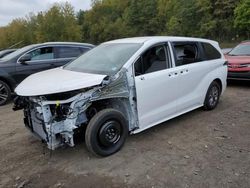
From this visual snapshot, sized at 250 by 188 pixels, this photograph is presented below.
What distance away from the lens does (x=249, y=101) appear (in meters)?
7.00

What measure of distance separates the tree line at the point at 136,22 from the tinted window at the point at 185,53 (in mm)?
38210

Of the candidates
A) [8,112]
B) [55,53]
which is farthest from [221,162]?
[55,53]

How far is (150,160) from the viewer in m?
3.97

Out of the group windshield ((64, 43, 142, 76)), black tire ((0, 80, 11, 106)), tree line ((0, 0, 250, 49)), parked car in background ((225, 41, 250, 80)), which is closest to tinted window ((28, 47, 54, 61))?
black tire ((0, 80, 11, 106))

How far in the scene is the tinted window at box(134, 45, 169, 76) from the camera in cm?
442

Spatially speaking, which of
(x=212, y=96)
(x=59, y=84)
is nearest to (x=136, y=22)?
(x=212, y=96)

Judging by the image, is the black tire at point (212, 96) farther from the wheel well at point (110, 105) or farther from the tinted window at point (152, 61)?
the wheel well at point (110, 105)

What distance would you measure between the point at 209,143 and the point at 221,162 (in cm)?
65

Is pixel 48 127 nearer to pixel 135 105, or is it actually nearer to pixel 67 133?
pixel 67 133

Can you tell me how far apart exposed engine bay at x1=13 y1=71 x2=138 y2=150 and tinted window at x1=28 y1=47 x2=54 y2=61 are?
13.2ft

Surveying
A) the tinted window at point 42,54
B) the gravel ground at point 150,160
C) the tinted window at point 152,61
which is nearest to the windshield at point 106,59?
the tinted window at point 152,61

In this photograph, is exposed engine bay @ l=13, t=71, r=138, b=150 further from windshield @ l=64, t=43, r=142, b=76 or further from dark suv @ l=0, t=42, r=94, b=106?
dark suv @ l=0, t=42, r=94, b=106

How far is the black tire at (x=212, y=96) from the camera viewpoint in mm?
6043

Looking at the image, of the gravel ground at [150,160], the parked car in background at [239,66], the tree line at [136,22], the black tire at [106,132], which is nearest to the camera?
the gravel ground at [150,160]
